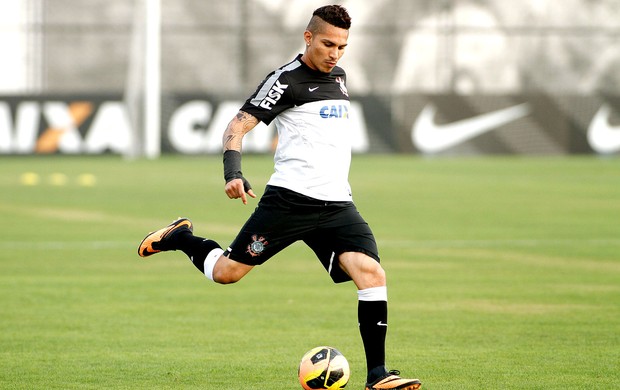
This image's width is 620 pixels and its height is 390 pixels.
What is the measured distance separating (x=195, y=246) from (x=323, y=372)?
168 centimetres

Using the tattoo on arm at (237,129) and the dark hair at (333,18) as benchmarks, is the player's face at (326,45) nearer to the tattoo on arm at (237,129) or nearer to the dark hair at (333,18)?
the dark hair at (333,18)

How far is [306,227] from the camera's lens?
26.5 feet

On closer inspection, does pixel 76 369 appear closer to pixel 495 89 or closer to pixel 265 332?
pixel 265 332

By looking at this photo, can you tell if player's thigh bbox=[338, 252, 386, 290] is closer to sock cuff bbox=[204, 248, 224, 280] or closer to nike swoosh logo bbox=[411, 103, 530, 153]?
sock cuff bbox=[204, 248, 224, 280]

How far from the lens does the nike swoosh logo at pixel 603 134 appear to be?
40312mm

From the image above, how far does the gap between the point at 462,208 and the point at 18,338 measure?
13560 millimetres

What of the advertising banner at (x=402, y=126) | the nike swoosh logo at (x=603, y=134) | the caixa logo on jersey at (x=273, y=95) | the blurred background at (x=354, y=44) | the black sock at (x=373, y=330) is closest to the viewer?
the black sock at (x=373, y=330)

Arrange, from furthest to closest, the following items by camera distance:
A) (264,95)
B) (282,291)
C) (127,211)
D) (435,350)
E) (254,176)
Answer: (254,176) → (127,211) → (282,291) → (435,350) → (264,95)

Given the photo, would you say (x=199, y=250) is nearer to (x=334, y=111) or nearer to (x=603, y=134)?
(x=334, y=111)

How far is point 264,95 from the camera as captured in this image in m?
8.08

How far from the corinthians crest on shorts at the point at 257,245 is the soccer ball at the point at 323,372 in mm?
750

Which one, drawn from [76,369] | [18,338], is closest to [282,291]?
[18,338]

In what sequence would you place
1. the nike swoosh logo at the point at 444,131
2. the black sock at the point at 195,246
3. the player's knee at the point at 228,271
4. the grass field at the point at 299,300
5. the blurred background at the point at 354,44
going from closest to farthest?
the player's knee at the point at 228,271
the grass field at the point at 299,300
the black sock at the point at 195,246
the nike swoosh logo at the point at 444,131
the blurred background at the point at 354,44

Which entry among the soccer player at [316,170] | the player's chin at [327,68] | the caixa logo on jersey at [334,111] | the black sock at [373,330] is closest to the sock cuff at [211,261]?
the soccer player at [316,170]
